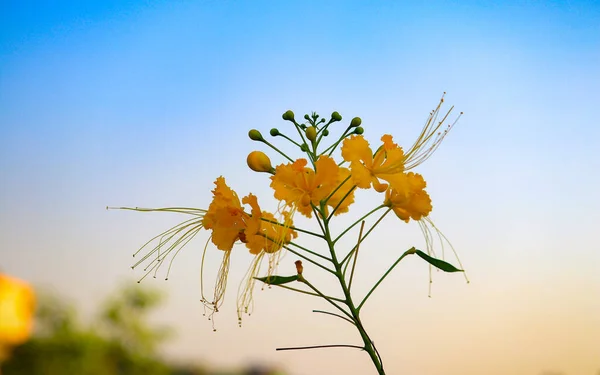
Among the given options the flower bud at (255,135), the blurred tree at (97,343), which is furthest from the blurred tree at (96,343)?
the flower bud at (255,135)

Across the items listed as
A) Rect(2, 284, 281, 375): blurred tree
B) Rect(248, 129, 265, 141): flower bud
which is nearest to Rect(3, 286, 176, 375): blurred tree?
Rect(2, 284, 281, 375): blurred tree

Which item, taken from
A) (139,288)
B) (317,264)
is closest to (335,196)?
(317,264)

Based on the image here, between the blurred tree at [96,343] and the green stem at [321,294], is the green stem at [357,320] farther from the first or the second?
the blurred tree at [96,343]

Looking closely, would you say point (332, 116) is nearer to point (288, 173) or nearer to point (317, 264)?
point (288, 173)

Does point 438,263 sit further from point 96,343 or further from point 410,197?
point 96,343

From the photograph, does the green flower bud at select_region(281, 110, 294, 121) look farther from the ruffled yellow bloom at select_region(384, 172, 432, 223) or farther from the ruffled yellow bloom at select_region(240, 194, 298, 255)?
the ruffled yellow bloom at select_region(384, 172, 432, 223)

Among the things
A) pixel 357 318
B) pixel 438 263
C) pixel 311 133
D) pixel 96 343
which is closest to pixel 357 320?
pixel 357 318
